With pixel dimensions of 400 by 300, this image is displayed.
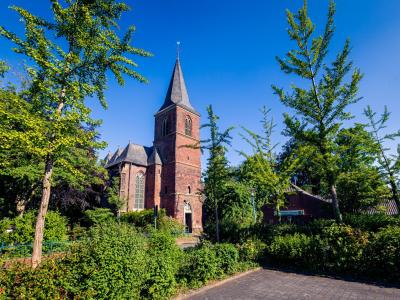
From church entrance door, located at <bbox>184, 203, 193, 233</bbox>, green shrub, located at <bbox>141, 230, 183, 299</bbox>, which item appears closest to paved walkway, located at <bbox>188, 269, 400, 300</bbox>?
green shrub, located at <bbox>141, 230, 183, 299</bbox>

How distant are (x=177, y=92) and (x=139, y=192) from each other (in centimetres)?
1563

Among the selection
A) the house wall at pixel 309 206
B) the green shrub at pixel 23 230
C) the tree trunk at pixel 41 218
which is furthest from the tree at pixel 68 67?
the house wall at pixel 309 206

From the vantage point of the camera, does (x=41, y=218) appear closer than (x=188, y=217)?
Yes

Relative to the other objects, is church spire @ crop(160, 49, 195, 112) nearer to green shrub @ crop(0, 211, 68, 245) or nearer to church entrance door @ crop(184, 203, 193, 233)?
church entrance door @ crop(184, 203, 193, 233)

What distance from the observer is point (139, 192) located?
32.0 metres

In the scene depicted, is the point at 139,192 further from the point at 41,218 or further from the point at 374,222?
the point at 374,222

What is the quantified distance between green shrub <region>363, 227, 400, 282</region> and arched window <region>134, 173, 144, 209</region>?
27315mm

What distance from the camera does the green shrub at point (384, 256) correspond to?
753 cm

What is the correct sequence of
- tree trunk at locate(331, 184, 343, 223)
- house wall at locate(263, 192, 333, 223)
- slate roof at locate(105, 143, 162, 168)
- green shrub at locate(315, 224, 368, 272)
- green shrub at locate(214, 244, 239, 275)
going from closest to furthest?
1. green shrub at locate(315, 224, 368, 272)
2. green shrub at locate(214, 244, 239, 275)
3. tree trunk at locate(331, 184, 343, 223)
4. house wall at locate(263, 192, 333, 223)
5. slate roof at locate(105, 143, 162, 168)

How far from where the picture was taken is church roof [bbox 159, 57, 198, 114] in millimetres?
35031

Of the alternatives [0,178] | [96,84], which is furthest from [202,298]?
[0,178]

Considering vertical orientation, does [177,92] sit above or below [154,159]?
above

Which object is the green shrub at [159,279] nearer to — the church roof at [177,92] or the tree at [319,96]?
the tree at [319,96]

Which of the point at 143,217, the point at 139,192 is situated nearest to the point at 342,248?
the point at 143,217
